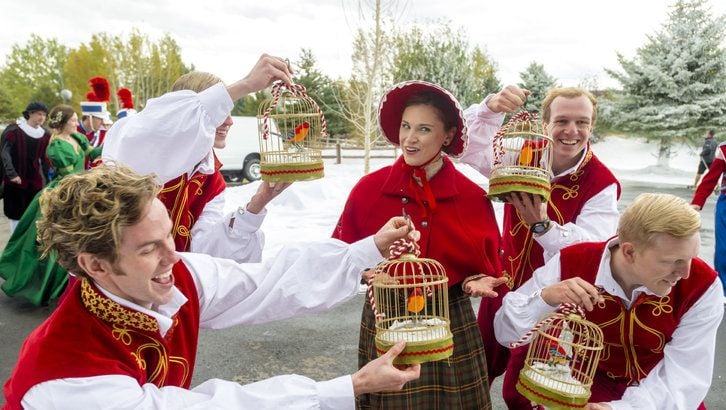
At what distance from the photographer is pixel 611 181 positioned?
279 cm

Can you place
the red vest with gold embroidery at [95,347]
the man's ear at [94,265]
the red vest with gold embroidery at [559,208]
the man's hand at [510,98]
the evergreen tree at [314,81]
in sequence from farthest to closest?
the evergreen tree at [314,81] < the red vest with gold embroidery at [559,208] < the man's hand at [510,98] < the man's ear at [94,265] < the red vest with gold embroidery at [95,347]

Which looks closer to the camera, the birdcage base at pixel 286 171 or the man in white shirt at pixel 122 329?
the man in white shirt at pixel 122 329

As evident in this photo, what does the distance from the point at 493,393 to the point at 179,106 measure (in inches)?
121

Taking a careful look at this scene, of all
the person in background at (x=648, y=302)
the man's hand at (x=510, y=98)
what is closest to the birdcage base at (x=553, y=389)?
the person in background at (x=648, y=302)

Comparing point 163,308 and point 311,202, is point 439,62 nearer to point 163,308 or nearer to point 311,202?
point 311,202

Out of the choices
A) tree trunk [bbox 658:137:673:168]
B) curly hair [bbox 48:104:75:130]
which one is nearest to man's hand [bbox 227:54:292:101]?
curly hair [bbox 48:104:75:130]

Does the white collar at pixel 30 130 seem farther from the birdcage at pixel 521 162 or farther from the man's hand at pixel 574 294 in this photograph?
the man's hand at pixel 574 294

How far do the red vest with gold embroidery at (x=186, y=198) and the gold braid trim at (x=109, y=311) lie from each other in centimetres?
117

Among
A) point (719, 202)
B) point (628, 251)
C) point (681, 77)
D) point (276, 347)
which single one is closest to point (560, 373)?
point (628, 251)

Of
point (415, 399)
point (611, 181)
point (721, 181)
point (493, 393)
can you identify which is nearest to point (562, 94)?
point (611, 181)

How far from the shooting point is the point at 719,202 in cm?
550

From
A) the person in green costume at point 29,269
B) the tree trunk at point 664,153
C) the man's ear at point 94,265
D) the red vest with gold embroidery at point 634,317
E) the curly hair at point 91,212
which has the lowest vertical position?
the tree trunk at point 664,153

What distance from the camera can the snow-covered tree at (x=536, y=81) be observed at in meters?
21.2

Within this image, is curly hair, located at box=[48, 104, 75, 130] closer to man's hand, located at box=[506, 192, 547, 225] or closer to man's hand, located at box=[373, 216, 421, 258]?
man's hand, located at box=[373, 216, 421, 258]
